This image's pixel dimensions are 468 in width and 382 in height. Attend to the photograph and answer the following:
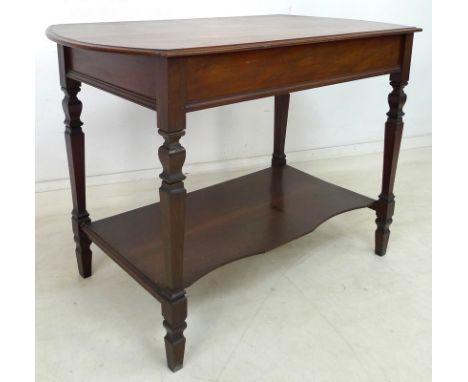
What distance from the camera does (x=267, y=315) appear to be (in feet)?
5.69

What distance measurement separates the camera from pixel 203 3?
8.06ft

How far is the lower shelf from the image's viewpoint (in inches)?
65.1

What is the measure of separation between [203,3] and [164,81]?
1391 mm

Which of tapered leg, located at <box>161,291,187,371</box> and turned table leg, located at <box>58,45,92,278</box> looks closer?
tapered leg, located at <box>161,291,187,371</box>

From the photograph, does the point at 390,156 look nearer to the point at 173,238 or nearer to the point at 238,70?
the point at 238,70

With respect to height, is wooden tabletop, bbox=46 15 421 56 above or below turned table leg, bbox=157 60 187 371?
above

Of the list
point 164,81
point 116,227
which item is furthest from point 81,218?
point 164,81

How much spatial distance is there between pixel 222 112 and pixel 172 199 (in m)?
1.45

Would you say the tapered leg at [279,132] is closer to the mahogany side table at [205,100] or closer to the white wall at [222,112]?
the mahogany side table at [205,100]

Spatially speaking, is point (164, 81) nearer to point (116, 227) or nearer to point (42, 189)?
point (116, 227)

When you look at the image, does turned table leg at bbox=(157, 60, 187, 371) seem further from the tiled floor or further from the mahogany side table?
the tiled floor

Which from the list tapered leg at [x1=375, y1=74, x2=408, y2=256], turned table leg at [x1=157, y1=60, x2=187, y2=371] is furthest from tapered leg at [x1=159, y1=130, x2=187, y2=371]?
tapered leg at [x1=375, y1=74, x2=408, y2=256]

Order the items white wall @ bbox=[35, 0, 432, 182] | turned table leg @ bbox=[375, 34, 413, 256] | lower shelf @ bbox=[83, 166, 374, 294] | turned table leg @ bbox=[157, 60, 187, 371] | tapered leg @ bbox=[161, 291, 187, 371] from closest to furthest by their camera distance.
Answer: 1. turned table leg @ bbox=[157, 60, 187, 371]
2. tapered leg @ bbox=[161, 291, 187, 371]
3. lower shelf @ bbox=[83, 166, 374, 294]
4. turned table leg @ bbox=[375, 34, 413, 256]
5. white wall @ bbox=[35, 0, 432, 182]

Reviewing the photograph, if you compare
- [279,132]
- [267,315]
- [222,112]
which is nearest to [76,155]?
[267,315]
